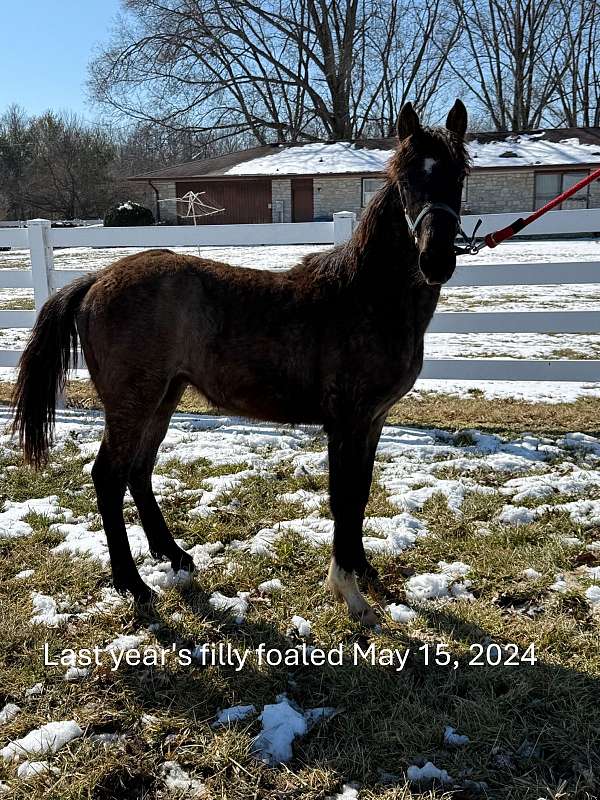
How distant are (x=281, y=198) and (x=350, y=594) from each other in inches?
1187

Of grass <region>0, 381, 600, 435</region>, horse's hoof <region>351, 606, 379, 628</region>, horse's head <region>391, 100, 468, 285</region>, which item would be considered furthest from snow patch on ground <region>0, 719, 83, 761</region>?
grass <region>0, 381, 600, 435</region>

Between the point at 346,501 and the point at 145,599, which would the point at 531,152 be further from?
the point at 145,599

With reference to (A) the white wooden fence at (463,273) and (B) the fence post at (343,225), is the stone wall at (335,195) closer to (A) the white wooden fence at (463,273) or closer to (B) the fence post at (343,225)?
(A) the white wooden fence at (463,273)

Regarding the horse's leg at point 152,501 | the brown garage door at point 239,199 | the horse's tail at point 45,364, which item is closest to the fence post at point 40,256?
the horse's tail at point 45,364

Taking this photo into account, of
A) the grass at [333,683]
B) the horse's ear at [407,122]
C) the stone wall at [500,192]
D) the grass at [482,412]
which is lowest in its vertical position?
the grass at [333,683]

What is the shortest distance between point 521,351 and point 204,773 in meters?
7.24

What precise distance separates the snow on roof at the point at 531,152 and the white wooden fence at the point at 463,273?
24.0 metres

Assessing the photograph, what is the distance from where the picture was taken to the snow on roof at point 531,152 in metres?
27.9

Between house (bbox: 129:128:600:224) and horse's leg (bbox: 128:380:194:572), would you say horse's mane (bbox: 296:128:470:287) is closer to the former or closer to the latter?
horse's leg (bbox: 128:380:194:572)

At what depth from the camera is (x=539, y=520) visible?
387 centimetres

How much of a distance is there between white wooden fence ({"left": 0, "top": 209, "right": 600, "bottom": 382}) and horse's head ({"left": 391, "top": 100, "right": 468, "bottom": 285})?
2.86 m

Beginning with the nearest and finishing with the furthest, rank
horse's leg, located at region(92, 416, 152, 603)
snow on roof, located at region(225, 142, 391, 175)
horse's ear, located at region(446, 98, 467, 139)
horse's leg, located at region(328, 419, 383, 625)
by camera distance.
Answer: horse's ear, located at region(446, 98, 467, 139) < horse's leg, located at region(328, 419, 383, 625) < horse's leg, located at region(92, 416, 152, 603) < snow on roof, located at region(225, 142, 391, 175)

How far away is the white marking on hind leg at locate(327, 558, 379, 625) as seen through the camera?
2.96 metres

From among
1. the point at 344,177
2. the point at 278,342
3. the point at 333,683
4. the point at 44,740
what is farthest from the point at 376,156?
the point at 44,740
